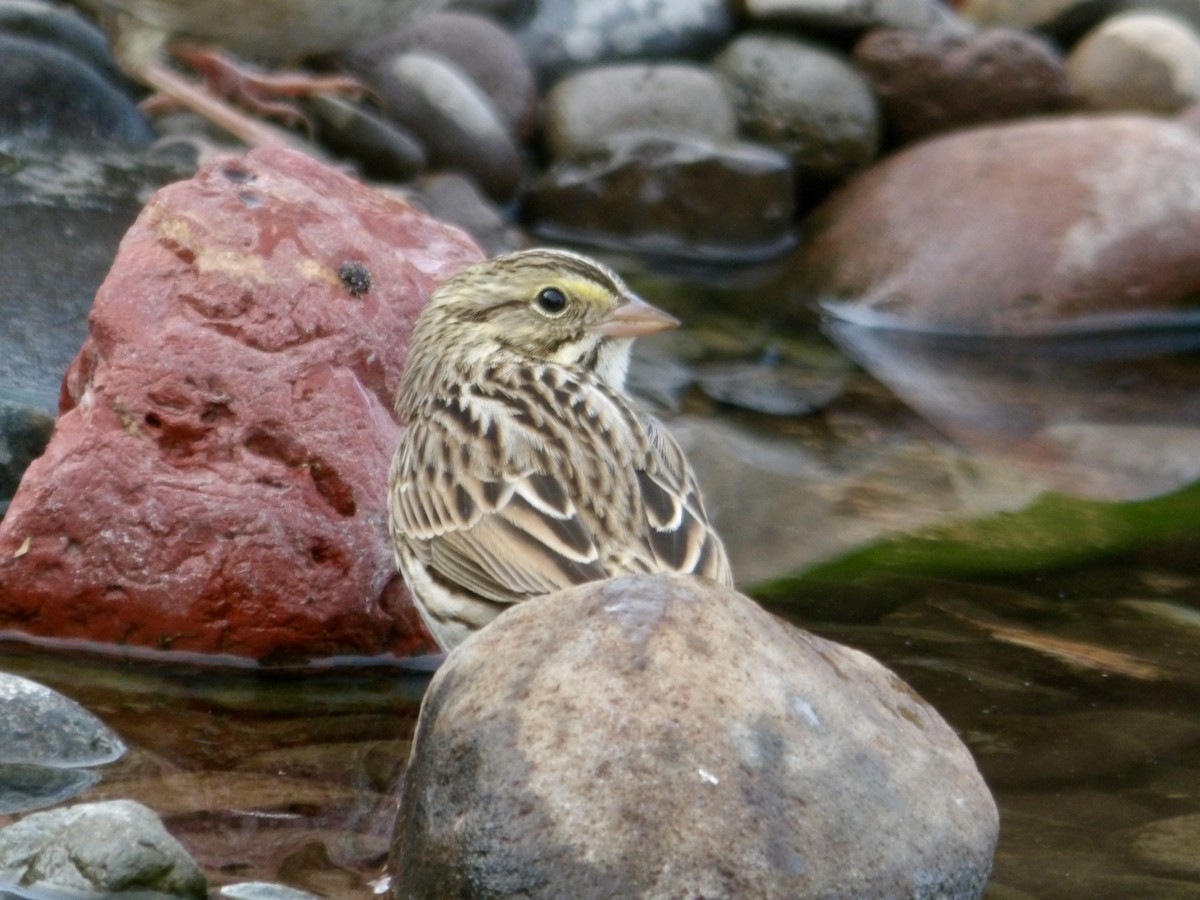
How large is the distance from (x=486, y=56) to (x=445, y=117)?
1.07 m

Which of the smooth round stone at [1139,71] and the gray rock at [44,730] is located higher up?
the smooth round stone at [1139,71]

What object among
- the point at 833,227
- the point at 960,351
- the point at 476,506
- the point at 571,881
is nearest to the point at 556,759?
the point at 571,881

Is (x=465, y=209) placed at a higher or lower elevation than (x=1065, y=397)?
higher

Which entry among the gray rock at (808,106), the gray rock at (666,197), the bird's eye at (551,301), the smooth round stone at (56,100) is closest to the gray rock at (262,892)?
the bird's eye at (551,301)

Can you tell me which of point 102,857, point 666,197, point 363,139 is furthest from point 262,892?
point 666,197

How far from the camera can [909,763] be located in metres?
3.91

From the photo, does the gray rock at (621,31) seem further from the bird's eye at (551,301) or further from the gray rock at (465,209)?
the bird's eye at (551,301)

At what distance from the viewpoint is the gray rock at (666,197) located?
34.6 feet

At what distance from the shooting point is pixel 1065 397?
8.97 metres

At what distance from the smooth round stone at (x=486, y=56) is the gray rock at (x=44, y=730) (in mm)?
6830

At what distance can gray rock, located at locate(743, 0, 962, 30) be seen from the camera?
11.6 m

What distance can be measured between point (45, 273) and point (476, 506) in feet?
9.89

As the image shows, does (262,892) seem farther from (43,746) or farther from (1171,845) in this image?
(1171,845)

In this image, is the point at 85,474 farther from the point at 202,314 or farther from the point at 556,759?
the point at 556,759
